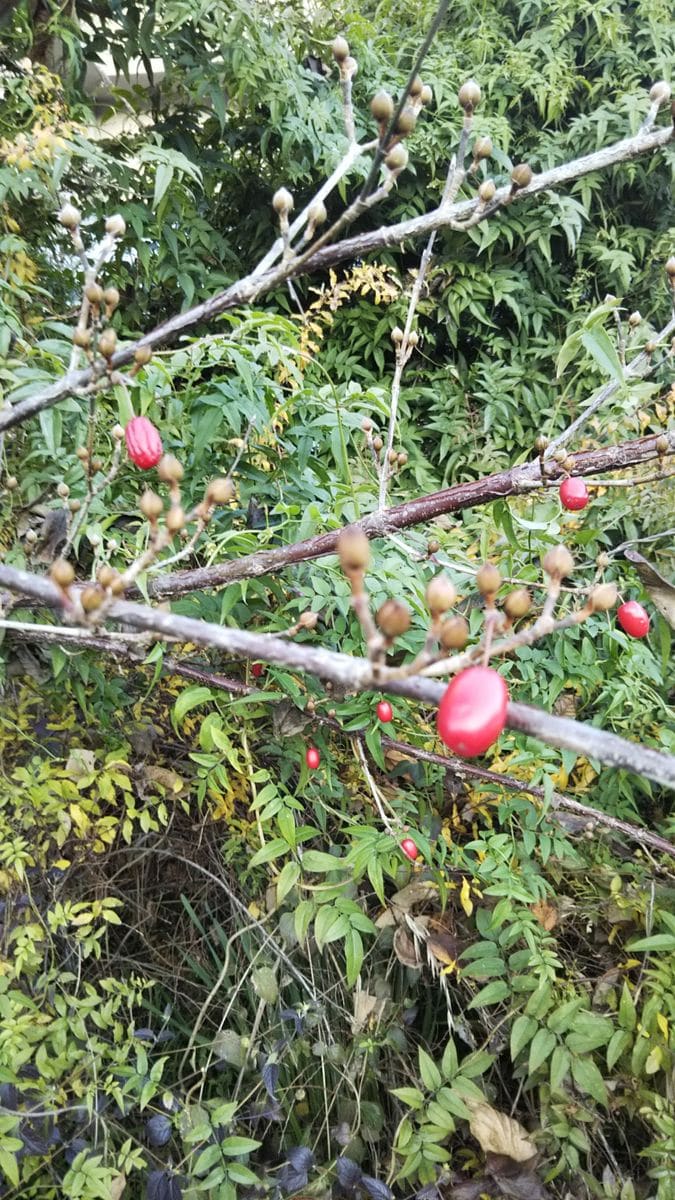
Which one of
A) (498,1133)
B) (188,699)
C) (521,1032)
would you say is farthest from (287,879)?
(498,1133)

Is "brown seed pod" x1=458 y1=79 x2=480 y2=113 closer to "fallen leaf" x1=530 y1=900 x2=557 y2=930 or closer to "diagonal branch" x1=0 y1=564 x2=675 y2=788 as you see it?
"diagonal branch" x1=0 y1=564 x2=675 y2=788

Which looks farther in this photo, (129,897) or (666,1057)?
(129,897)

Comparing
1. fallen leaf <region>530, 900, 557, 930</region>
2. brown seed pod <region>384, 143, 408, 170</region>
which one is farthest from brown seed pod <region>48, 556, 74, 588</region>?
fallen leaf <region>530, 900, 557, 930</region>

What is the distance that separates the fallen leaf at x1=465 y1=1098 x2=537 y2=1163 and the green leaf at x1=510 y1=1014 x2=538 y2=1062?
0.13 m

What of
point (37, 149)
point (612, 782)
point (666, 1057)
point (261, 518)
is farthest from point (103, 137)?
point (666, 1057)

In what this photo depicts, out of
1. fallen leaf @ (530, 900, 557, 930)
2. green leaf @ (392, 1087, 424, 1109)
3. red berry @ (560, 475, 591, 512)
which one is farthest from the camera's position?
fallen leaf @ (530, 900, 557, 930)

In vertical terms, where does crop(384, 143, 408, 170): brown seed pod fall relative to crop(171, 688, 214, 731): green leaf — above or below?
above

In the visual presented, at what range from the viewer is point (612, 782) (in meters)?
1.36

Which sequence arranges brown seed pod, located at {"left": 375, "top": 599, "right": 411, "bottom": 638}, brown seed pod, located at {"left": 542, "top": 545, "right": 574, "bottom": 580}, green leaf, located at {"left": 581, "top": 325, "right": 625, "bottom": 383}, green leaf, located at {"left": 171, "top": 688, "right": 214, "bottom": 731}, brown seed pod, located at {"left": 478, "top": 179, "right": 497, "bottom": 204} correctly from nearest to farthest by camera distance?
brown seed pod, located at {"left": 375, "top": 599, "right": 411, "bottom": 638} → brown seed pod, located at {"left": 542, "top": 545, "right": 574, "bottom": 580} → brown seed pod, located at {"left": 478, "top": 179, "right": 497, "bottom": 204} → green leaf, located at {"left": 581, "top": 325, "right": 625, "bottom": 383} → green leaf, located at {"left": 171, "top": 688, "right": 214, "bottom": 731}

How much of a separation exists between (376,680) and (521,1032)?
104 cm

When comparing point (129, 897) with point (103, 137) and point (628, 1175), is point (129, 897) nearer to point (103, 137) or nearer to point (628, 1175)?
point (628, 1175)

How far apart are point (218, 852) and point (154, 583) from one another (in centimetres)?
70

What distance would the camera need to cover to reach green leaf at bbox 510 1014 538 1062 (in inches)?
43.9

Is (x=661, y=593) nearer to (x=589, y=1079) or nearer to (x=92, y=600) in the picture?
(x=589, y=1079)
